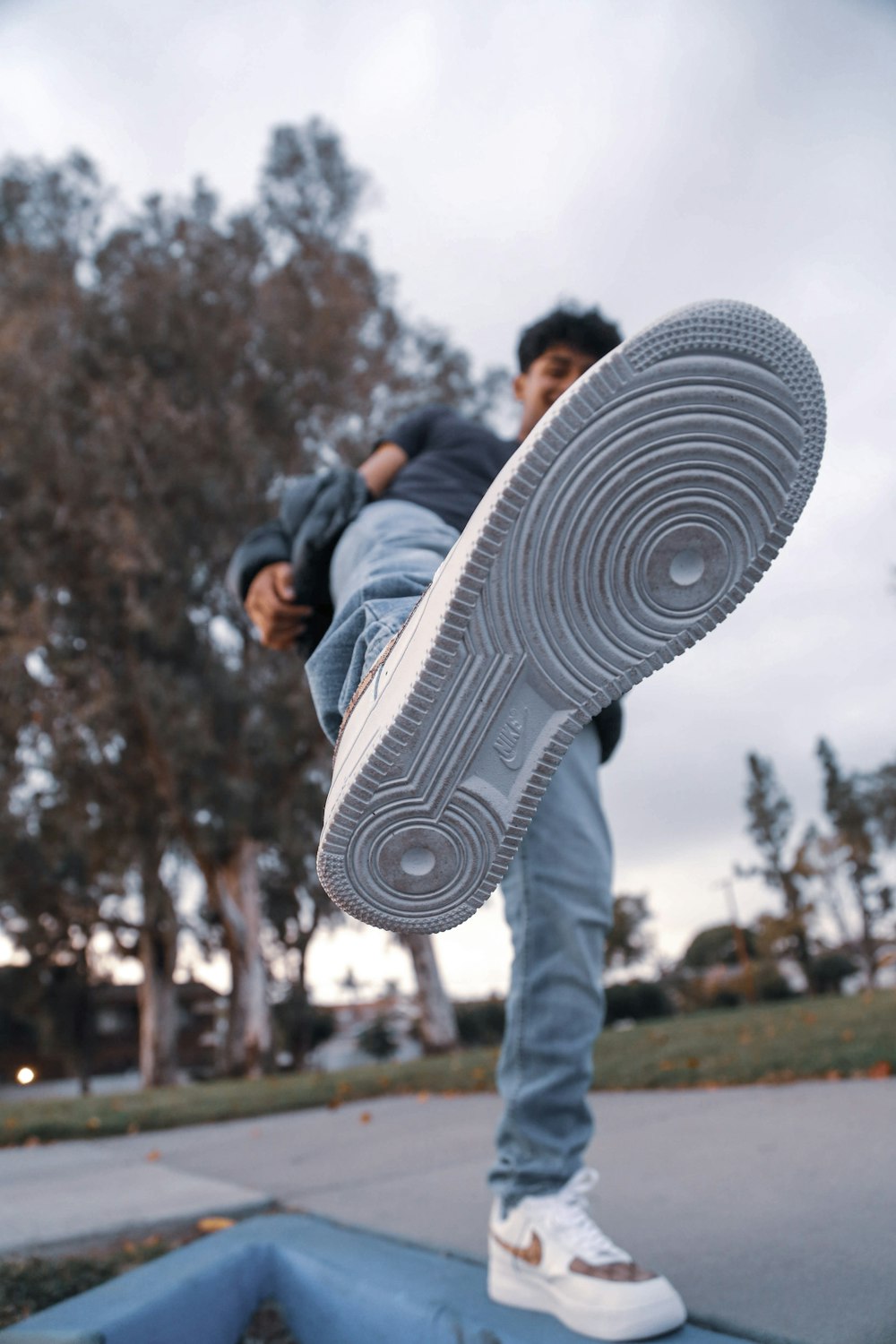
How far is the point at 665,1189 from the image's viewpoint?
1.76 metres

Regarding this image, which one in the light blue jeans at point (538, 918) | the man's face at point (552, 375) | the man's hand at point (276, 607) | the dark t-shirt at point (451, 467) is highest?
the man's face at point (552, 375)

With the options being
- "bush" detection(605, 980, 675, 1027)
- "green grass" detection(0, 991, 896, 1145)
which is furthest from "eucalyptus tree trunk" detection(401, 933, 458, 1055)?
"green grass" detection(0, 991, 896, 1145)

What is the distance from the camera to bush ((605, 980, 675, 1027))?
13.9 m

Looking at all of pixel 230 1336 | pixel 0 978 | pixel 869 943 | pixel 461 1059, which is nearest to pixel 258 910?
pixel 461 1059

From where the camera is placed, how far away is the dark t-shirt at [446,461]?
159 cm

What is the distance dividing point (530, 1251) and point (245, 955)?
A: 12.0m

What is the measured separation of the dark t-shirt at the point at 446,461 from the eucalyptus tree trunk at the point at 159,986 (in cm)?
1195

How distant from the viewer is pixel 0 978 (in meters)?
24.4

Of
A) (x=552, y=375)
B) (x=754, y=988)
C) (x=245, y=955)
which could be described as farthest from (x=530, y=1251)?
(x=754, y=988)

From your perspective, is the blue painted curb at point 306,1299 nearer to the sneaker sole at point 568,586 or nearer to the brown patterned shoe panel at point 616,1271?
the brown patterned shoe panel at point 616,1271

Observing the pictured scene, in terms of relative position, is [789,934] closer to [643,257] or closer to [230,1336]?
[643,257]

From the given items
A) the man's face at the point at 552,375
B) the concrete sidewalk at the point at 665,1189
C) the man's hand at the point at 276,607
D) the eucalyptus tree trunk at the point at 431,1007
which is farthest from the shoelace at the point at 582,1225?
the eucalyptus tree trunk at the point at 431,1007

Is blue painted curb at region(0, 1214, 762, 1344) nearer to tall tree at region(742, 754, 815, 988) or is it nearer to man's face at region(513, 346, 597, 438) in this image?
man's face at region(513, 346, 597, 438)

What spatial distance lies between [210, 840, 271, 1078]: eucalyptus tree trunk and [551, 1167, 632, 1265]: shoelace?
11.5m
